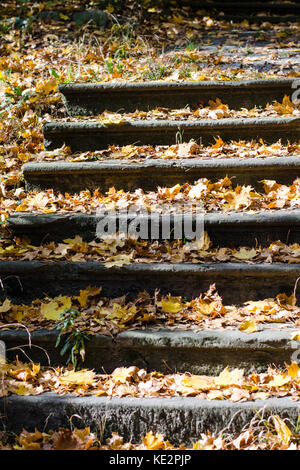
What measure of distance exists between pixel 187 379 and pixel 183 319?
1.12 feet

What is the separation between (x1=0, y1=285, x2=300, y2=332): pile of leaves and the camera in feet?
7.48

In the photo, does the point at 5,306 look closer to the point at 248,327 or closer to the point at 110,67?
the point at 248,327

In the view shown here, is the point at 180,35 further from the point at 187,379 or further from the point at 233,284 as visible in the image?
the point at 187,379

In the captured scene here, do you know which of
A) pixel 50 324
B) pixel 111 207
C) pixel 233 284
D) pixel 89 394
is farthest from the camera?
pixel 111 207

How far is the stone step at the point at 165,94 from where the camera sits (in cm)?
365

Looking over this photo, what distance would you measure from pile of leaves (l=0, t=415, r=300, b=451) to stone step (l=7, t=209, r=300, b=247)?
3.61ft

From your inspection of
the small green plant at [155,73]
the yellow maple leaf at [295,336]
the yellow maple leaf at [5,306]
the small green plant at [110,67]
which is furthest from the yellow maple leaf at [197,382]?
the small green plant at [110,67]

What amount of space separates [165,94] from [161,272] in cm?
181

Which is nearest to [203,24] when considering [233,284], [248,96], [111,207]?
[248,96]

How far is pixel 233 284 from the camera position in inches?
97.5

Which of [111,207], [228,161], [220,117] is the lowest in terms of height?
[111,207]

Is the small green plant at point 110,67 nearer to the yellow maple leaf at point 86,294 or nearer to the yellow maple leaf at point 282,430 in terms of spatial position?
the yellow maple leaf at point 86,294

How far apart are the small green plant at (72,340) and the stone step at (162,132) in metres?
1.62

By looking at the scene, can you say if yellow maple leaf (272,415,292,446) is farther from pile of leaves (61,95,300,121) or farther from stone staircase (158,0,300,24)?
stone staircase (158,0,300,24)
